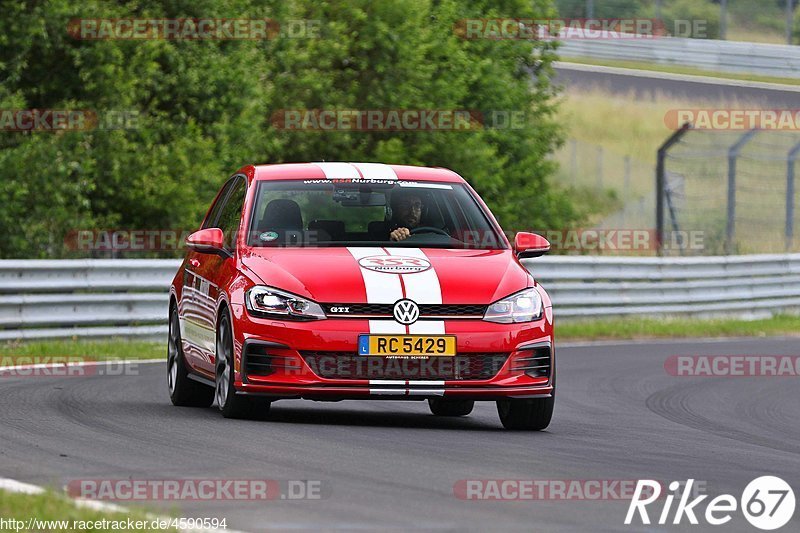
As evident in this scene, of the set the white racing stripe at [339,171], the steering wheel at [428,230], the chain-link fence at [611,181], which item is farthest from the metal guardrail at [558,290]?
the chain-link fence at [611,181]

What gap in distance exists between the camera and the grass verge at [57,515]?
5.96 m

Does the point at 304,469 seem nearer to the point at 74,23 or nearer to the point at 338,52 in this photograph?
the point at 74,23

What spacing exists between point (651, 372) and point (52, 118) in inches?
433

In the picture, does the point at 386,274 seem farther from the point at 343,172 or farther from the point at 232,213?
the point at 232,213

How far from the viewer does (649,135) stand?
1964 inches

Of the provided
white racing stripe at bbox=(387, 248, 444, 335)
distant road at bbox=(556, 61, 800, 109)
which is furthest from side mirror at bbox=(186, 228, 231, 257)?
distant road at bbox=(556, 61, 800, 109)

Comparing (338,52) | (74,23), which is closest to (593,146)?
(338,52)

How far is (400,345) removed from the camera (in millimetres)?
9492

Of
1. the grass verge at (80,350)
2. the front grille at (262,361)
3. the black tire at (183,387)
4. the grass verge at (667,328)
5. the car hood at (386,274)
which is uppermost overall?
the car hood at (386,274)

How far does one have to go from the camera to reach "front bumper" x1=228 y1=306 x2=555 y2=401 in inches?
374

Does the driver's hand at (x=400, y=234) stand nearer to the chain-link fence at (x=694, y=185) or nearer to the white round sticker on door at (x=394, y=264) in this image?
the white round sticker on door at (x=394, y=264)

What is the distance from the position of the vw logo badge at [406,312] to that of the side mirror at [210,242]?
1378mm

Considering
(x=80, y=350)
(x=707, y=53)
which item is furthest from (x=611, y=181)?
(x=80, y=350)

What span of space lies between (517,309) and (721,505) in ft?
9.83
